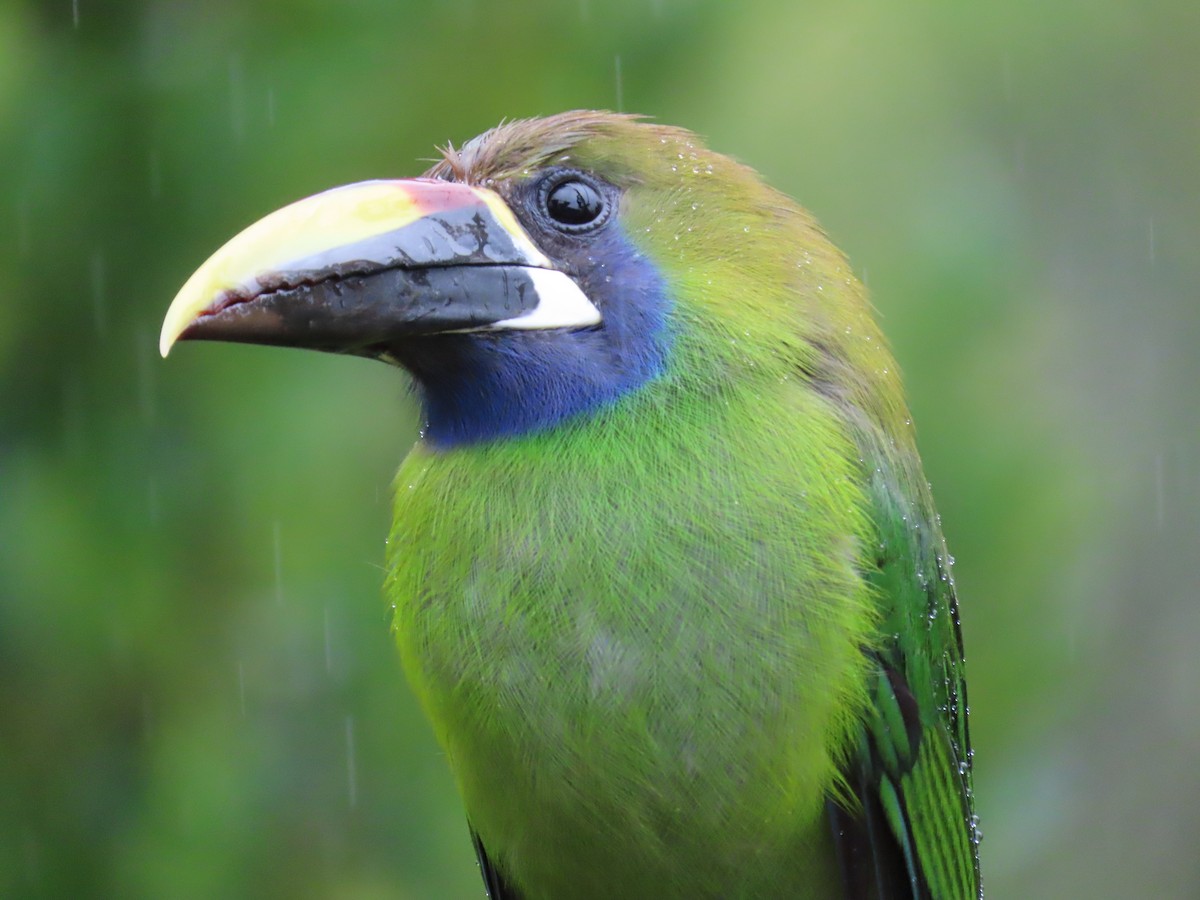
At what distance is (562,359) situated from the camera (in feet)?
8.40

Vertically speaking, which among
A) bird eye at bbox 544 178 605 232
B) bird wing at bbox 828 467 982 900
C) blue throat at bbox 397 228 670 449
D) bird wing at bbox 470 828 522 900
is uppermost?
bird eye at bbox 544 178 605 232

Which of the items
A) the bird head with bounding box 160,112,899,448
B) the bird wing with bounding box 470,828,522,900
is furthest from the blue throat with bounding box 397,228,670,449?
the bird wing with bounding box 470,828,522,900

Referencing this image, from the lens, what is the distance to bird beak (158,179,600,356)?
2367mm

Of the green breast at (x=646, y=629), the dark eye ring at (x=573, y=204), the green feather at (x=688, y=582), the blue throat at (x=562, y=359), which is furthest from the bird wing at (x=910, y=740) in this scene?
the dark eye ring at (x=573, y=204)

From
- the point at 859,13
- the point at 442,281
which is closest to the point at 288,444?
the point at 442,281

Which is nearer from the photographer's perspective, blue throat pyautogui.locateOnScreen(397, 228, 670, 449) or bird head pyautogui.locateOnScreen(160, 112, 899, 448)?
bird head pyautogui.locateOnScreen(160, 112, 899, 448)

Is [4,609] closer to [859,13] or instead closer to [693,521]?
[693,521]

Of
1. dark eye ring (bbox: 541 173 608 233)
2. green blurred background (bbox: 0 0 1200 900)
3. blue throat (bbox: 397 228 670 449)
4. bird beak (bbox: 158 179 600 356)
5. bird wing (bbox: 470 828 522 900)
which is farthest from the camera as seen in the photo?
green blurred background (bbox: 0 0 1200 900)

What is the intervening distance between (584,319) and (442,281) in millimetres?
241

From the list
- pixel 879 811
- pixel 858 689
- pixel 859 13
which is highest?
pixel 859 13

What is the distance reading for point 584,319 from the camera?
2.58 metres

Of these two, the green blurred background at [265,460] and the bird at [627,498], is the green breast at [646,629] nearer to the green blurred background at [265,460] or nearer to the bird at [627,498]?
the bird at [627,498]

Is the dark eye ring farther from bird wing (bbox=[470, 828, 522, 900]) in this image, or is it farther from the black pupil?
bird wing (bbox=[470, 828, 522, 900])

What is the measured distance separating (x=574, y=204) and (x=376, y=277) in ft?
1.33
